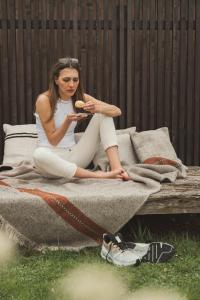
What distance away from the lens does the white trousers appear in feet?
12.8

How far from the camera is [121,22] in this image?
5539 mm

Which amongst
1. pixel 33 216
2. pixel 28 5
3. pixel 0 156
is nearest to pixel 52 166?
pixel 33 216

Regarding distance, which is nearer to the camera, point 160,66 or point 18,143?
point 18,143

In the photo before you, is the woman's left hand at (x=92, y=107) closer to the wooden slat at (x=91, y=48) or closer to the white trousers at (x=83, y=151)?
the white trousers at (x=83, y=151)

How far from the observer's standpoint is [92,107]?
13.5 ft

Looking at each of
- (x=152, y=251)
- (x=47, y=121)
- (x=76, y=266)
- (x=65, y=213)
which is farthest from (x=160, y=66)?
(x=76, y=266)

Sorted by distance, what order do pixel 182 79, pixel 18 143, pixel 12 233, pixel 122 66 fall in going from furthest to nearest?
pixel 182 79
pixel 122 66
pixel 18 143
pixel 12 233

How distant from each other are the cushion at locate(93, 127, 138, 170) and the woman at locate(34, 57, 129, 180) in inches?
8.0

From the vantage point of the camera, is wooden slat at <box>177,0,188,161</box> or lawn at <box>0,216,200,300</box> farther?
wooden slat at <box>177,0,188,161</box>

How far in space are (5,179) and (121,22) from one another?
229 centimetres

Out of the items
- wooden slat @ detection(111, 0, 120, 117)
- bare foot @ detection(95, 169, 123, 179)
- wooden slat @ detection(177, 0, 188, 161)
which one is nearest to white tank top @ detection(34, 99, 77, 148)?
bare foot @ detection(95, 169, 123, 179)

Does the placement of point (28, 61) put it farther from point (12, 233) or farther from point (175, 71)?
point (12, 233)

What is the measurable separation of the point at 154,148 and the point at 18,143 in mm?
1363

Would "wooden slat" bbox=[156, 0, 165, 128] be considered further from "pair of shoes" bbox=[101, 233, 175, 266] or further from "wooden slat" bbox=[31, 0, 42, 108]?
"pair of shoes" bbox=[101, 233, 175, 266]
